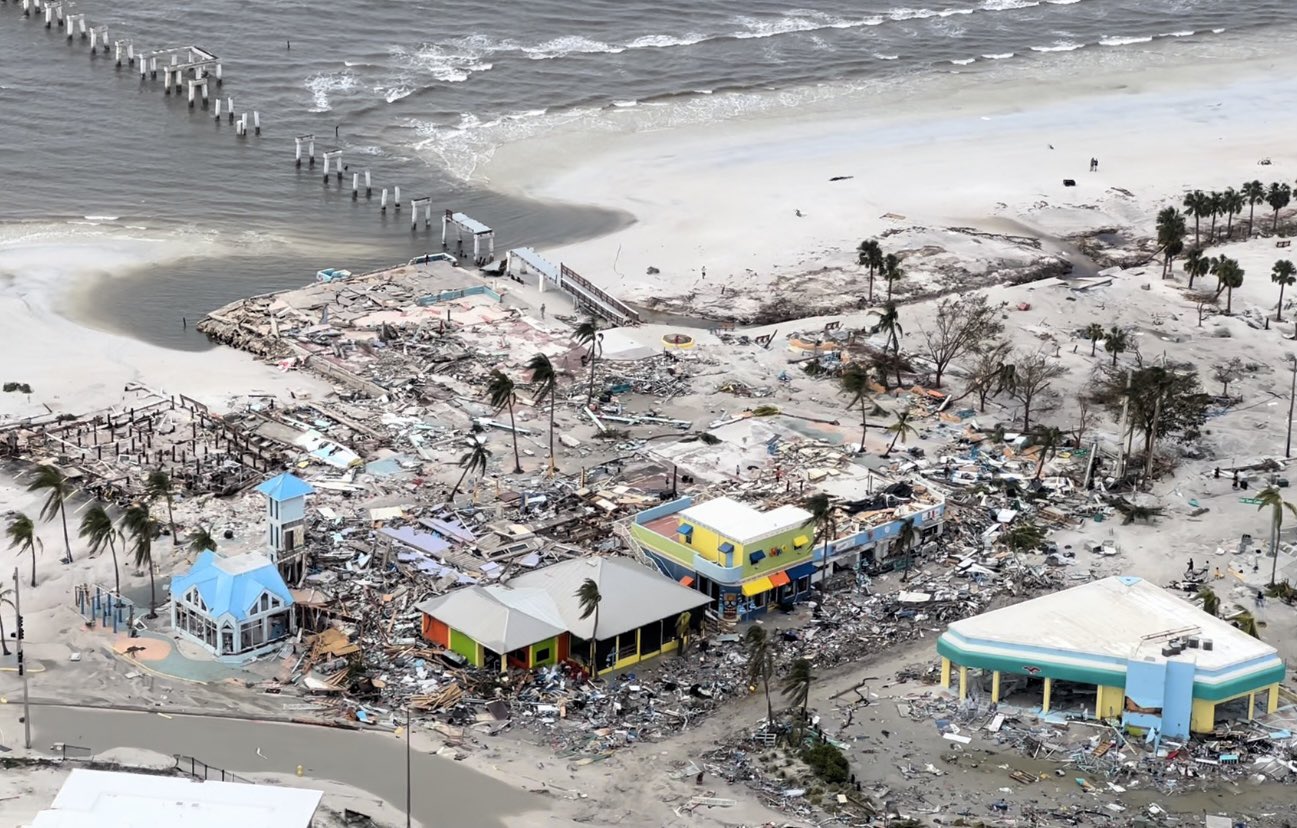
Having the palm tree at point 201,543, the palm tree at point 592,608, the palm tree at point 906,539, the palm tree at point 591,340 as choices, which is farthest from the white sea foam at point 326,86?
the palm tree at point 592,608

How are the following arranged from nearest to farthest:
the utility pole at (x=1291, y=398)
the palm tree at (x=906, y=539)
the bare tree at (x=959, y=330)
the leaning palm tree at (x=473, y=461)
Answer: the palm tree at (x=906, y=539)
the leaning palm tree at (x=473, y=461)
the utility pole at (x=1291, y=398)
the bare tree at (x=959, y=330)

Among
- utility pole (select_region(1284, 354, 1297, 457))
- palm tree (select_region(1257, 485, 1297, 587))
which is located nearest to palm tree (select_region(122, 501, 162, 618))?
palm tree (select_region(1257, 485, 1297, 587))

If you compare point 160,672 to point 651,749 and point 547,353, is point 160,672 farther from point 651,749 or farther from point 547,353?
point 547,353

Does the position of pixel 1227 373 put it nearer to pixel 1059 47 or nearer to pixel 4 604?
pixel 4 604

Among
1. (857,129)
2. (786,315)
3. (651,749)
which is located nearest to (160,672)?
(651,749)

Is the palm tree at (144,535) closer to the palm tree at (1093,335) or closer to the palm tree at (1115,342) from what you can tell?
the palm tree at (1115,342)

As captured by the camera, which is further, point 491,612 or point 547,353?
point 547,353

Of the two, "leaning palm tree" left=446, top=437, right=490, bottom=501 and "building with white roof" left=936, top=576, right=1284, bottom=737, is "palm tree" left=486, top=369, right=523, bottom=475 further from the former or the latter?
"building with white roof" left=936, top=576, right=1284, bottom=737
